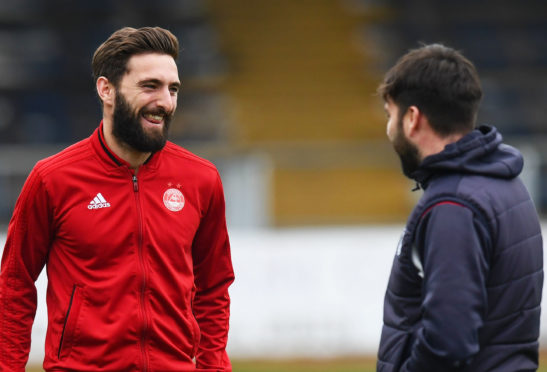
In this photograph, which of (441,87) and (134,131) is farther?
(134,131)

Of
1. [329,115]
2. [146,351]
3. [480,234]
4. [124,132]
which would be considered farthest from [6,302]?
[329,115]

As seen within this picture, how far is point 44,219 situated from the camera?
10.3ft

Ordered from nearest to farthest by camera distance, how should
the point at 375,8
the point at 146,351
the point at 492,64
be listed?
the point at 146,351 < the point at 492,64 < the point at 375,8

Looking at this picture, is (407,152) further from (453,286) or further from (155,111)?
(155,111)

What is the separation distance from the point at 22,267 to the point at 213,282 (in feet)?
2.26

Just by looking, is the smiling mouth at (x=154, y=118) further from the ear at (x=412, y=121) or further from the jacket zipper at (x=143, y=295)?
the ear at (x=412, y=121)

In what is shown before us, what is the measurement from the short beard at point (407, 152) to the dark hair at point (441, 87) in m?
0.09

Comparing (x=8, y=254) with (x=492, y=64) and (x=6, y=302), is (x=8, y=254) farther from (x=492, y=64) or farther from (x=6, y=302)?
(x=492, y=64)

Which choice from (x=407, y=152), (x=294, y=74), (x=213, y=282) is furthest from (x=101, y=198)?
(x=294, y=74)

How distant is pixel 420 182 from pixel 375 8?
15521mm

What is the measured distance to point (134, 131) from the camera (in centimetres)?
317

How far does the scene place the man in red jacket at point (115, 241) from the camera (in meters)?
3.10

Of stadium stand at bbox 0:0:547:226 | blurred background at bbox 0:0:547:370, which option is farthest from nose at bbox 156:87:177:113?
stadium stand at bbox 0:0:547:226

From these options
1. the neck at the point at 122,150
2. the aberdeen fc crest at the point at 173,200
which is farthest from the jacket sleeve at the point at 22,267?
the aberdeen fc crest at the point at 173,200
